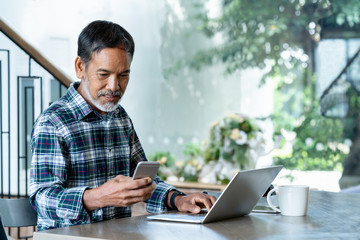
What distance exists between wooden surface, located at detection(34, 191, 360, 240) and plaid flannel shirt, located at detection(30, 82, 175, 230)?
17cm

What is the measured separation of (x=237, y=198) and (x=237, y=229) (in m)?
0.12

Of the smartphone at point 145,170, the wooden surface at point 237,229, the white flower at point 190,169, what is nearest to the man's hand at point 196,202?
the wooden surface at point 237,229

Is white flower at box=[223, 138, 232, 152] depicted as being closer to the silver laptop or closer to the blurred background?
the blurred background

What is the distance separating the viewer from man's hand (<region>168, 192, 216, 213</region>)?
62.5 inches

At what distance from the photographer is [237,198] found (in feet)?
4.75

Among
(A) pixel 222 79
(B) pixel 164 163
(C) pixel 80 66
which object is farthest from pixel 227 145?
(C) pixel 80 66

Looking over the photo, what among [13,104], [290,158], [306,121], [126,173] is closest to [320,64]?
[306,121]

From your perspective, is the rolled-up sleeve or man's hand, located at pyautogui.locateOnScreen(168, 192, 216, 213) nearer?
the rolled-up sleeve

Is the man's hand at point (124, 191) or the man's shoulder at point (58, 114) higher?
the man's shoulder at point (58, 114)

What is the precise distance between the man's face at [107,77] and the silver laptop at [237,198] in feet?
1.23

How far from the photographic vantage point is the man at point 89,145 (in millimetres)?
1515

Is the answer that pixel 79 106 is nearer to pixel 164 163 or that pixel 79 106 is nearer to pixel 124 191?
pixel 124 191

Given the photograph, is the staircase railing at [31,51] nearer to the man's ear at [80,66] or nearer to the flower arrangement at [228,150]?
the man's ear at [80,66]

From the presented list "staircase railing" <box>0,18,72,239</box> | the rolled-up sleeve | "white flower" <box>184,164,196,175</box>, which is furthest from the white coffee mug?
"white flower" <box>184,164,196,175</box>
